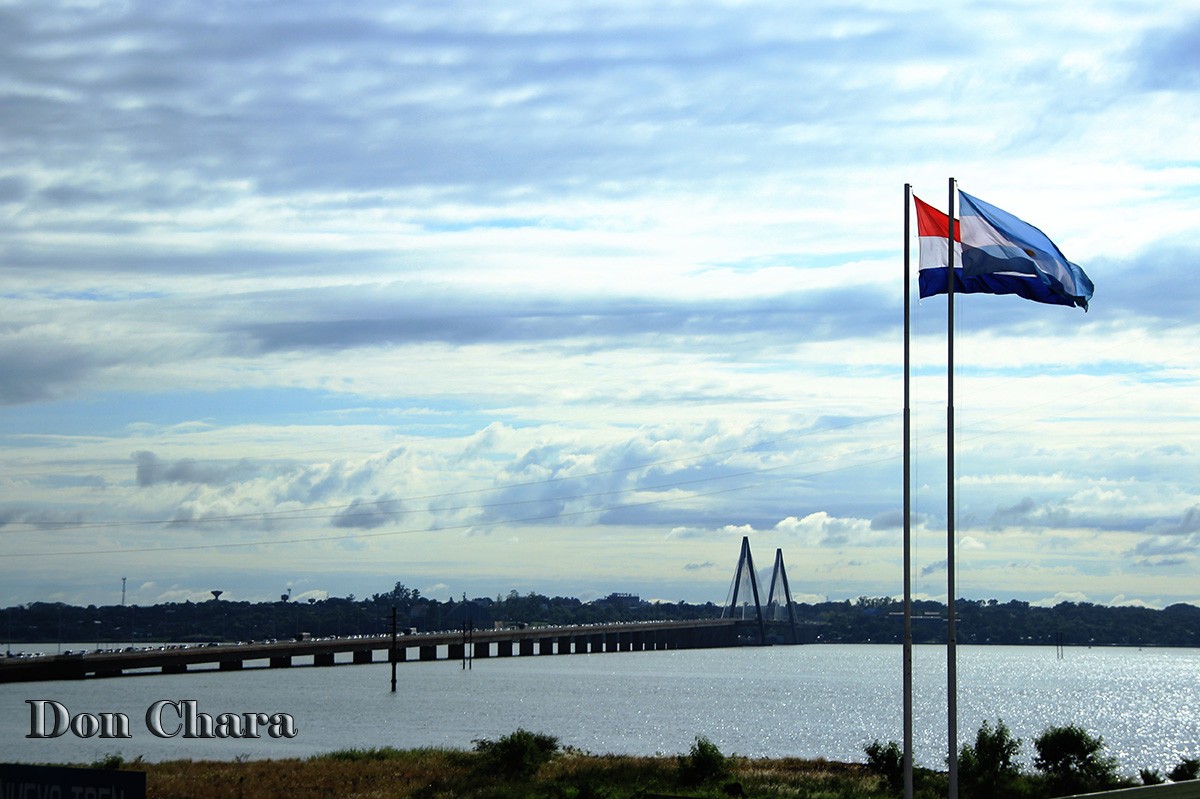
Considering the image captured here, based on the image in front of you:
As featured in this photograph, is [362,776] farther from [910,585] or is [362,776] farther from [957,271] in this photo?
[957,271]

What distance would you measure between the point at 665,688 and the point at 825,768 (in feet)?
351

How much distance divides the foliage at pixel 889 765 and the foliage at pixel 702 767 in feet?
19.7

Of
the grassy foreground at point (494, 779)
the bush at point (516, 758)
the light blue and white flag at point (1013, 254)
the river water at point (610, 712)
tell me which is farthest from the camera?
the river water at point (610, 712)

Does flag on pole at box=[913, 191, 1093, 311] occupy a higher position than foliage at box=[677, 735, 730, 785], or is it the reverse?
flag on pole at box=[913, 191, 1093, 311]

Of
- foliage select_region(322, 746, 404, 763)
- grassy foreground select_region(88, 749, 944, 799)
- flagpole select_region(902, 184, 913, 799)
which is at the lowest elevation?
foliage select_region(322, 746, 404, 763)

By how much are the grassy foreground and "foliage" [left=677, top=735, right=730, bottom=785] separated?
0.05 metres

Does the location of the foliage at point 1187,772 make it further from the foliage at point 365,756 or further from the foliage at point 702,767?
the foliage at point 365,756

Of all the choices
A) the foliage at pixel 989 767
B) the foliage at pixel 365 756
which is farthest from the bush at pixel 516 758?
the foliage at pixel 989 767

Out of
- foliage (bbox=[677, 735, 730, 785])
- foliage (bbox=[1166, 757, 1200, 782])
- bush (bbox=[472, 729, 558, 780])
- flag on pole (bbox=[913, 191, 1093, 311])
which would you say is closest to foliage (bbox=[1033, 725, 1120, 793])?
foliage (bbox=[1166, 757, 1200, 782])

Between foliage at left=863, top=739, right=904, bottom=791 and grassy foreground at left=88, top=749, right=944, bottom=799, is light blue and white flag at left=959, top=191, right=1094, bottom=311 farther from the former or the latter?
foliage at left=863, top=739, right=904, bottom=791

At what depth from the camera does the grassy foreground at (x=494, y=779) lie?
148 ft

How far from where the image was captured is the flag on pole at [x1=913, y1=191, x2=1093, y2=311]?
2567cm

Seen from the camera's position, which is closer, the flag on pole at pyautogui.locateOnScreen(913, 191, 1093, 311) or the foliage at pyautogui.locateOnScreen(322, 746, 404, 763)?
the flag on pole at pyautogui.locateOnScreen(913, 191, 1093, 311)

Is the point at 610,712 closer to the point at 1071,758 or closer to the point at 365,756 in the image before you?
the point at 365,756
